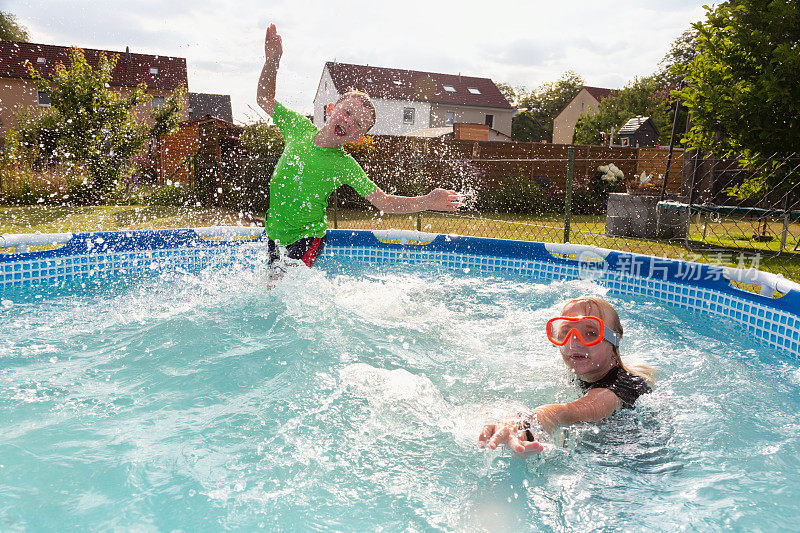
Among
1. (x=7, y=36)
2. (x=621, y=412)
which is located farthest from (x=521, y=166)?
(x=7, y=36)

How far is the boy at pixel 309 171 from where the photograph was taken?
434 cm

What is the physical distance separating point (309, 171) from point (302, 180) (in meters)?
0.10

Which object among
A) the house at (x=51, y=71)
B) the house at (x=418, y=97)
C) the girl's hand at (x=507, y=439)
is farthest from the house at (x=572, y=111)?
the girl's hand at (x=507, y=439)

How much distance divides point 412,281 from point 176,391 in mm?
3583

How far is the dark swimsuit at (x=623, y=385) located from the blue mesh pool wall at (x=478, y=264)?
9.12 feet

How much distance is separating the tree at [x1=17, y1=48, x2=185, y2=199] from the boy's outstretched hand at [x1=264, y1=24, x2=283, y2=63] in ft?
40.4

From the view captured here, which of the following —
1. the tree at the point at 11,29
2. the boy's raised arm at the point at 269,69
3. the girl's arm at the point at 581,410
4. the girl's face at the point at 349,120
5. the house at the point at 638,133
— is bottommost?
the girl's arm at the point at 581,410

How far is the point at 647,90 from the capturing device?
47531mm

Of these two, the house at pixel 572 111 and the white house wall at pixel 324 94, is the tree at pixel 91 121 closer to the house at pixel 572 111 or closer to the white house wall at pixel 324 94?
the white house wall at pixel 324 94

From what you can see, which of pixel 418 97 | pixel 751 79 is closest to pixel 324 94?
pixel 418 97

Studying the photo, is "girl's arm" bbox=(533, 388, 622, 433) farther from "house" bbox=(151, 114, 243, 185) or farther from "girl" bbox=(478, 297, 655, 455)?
"house" bbox=(151, 114, 243, 185)

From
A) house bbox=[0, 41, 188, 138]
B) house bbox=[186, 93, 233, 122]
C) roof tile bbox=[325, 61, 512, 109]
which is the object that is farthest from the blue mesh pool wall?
house bbox=[186, 93, 233, 122]

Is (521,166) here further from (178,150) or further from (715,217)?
(178,150)

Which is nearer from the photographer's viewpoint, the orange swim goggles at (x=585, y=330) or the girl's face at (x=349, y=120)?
the orange swim goggles at (x=585, y=330)
